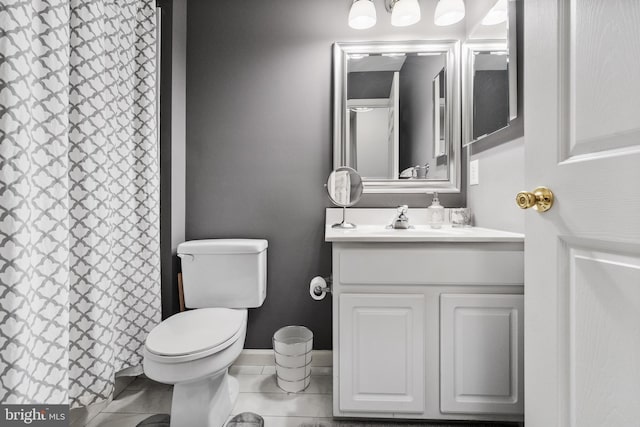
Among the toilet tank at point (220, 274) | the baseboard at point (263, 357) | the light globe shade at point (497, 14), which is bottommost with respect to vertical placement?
the baseboard at point (263, 357)

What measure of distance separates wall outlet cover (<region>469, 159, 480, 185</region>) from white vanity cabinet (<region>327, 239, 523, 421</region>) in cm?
56

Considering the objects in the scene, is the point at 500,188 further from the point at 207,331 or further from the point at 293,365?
the point at 207,331

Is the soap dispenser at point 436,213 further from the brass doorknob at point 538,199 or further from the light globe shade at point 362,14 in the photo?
the light globe shade at point 362,14

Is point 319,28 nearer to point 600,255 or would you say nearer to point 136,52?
point 136,52

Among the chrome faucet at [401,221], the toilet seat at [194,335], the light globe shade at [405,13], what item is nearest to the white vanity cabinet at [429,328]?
the chrome faucet at [401,221]

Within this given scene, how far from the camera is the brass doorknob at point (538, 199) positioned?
2.33 ft

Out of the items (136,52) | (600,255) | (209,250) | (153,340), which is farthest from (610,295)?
(136,52)

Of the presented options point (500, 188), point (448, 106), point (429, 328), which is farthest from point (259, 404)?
point (448, 106)

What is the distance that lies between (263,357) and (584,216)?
5.47 feet

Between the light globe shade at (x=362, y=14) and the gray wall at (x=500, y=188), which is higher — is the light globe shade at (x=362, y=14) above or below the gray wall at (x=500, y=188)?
above

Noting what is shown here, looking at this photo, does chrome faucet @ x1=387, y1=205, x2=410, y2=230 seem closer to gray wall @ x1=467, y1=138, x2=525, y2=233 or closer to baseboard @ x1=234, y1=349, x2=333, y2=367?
gray wall @ x1=467, y1=138, x2=525, y2=233

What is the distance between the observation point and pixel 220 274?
59.9 inches

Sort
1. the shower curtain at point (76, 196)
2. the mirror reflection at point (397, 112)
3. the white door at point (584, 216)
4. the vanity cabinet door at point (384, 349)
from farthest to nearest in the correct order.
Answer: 1. the mirror reflection at point (397, 112)
2. the vanity cabinet door at point (384, 349)
3. the shower curtain at point (76, 196)
4. the white door at point (584, 216)

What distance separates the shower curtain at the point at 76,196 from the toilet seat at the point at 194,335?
263 mm
